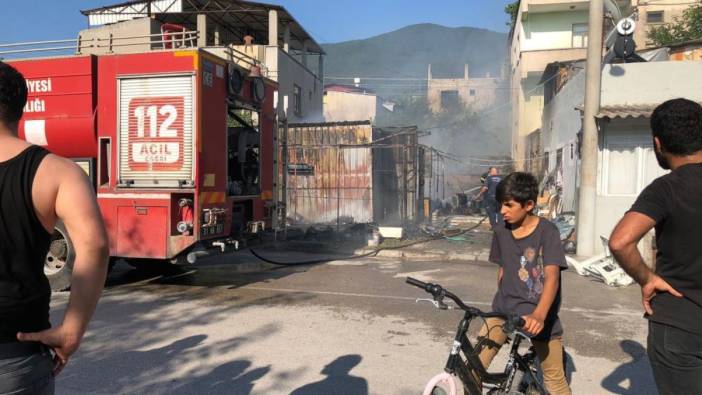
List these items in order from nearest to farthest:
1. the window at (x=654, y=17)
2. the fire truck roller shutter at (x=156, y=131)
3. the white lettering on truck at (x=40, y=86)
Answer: the fire truck roller shutter at (x=156, y=131), the white lettering on truck at (x=40, y=86), the window at (x=654, y=17)

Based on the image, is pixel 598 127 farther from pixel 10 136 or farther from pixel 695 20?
pixel 695 20

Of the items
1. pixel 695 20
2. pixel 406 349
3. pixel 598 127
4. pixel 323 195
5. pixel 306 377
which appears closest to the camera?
pixel 306 377

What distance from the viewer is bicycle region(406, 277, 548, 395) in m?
2.79

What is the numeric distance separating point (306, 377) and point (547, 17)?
28.1 meters

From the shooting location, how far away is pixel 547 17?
91.2ft

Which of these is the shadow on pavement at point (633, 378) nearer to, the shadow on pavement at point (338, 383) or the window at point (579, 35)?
the shadow on pavement at point (338, 383)

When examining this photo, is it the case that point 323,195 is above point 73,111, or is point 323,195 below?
below

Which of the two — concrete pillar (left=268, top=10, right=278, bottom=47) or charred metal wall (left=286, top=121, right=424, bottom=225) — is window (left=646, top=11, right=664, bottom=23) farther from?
concrete pillar (left=268, top=10, right=278, bottom=47)

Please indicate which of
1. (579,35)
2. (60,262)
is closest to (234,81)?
(60,262)

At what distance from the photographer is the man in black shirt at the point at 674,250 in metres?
2.15

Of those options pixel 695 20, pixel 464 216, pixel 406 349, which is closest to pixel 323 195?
pixel 464 216

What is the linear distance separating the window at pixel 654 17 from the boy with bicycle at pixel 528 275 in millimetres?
32816

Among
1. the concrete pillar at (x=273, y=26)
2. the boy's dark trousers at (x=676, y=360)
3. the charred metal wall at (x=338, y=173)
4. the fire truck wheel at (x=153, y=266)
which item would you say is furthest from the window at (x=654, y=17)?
the boy's dark trousers at (x=676, y=360)

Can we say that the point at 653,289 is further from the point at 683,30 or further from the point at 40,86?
the point at 683,30
